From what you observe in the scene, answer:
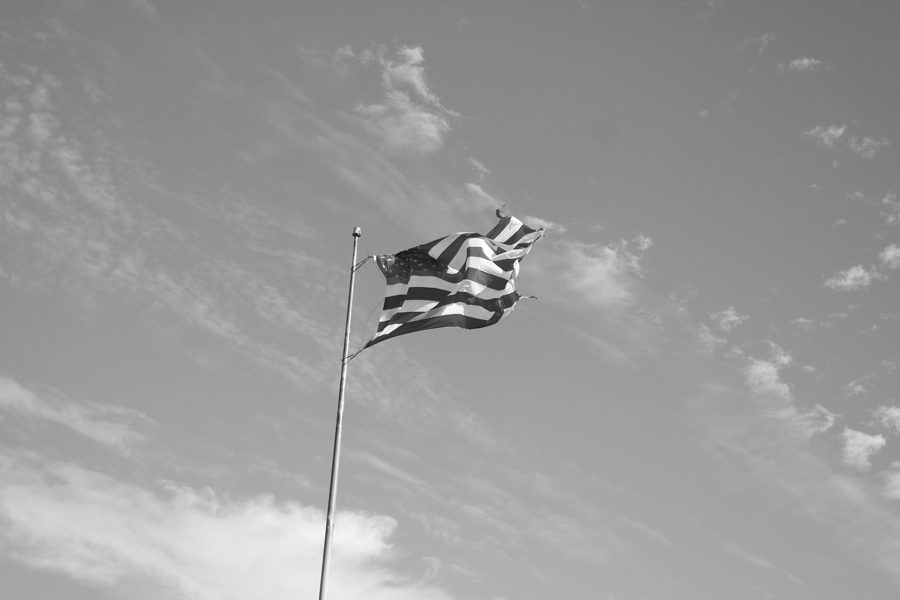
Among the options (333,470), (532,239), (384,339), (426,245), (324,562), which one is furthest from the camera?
(532,239)

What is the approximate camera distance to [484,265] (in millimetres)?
28938

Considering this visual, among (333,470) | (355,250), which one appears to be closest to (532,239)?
(355,250)

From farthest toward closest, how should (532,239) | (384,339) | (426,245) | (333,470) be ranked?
(532,239), (426,245), (384,339), (333,470)

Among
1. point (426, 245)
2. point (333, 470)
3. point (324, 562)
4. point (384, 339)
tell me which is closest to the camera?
point (324, 562)

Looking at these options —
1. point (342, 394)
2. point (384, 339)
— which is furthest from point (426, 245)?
point (342, 394)

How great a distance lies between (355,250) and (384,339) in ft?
10.5

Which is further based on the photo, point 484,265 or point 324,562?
point 484,265

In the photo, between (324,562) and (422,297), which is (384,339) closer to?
(422,297)

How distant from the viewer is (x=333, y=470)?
23.3 meters

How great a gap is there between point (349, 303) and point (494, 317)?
500cm

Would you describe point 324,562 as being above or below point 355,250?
below

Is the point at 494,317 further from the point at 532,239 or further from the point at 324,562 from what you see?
the point at 324,562

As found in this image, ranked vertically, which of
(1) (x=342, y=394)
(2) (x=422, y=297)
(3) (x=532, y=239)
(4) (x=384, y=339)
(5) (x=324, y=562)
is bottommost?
(5) (x=324, y=562)

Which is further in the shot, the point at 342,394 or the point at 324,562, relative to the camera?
the point at 342,394
